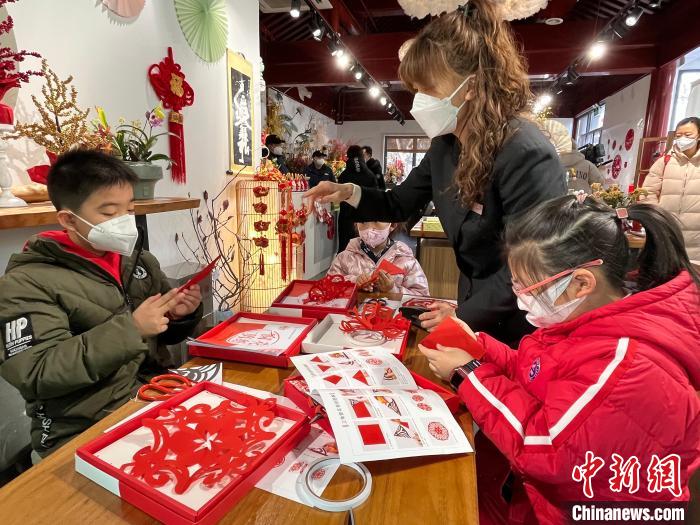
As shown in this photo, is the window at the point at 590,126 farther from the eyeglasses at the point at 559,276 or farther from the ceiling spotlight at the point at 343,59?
the eyeglasses at the point at 559,276

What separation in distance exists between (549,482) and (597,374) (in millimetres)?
233

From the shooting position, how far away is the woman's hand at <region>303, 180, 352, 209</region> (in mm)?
1742

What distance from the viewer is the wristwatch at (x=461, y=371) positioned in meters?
1.02

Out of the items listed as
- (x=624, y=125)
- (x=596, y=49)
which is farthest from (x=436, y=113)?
(x=624, y=125)

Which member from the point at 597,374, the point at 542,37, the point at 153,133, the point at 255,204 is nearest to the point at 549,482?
the point at 597,374

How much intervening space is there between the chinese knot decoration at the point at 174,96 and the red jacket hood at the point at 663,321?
2.53 m

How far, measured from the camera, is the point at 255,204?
12.0 ft

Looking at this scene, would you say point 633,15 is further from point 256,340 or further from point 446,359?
point 256,340

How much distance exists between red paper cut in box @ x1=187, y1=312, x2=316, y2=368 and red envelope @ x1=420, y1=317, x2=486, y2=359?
0.39 meters

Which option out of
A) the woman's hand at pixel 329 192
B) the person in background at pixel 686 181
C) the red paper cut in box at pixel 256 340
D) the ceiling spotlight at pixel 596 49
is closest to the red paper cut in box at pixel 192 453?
the red paper cut in box at pixel 256 340

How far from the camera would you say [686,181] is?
3812 mm

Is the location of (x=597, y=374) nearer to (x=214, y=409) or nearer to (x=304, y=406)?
(x=304, y=406)

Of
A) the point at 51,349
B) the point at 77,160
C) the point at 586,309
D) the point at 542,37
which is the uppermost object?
the point at 542,37

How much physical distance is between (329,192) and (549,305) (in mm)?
973
